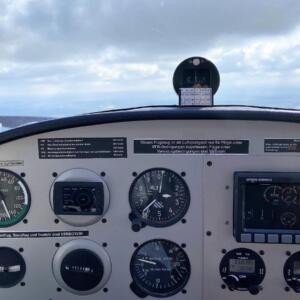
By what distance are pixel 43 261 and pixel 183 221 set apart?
0.85 metres

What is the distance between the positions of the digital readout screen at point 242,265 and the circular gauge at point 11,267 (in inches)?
47.6

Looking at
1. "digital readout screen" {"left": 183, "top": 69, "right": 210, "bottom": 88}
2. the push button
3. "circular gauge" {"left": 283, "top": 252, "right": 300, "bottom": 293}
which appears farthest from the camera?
"digital readout screen" {"left": 183, "top": 69, "right": 210, "bottom": 88}

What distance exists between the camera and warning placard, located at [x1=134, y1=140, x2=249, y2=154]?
278 centimetres

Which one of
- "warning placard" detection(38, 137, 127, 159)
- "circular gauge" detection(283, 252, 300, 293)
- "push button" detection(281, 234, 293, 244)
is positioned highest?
"warning placard" detection(38, 137, 127, 159)

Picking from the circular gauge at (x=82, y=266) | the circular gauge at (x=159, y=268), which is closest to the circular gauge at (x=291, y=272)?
the circular gauge at (x=159, y=268)

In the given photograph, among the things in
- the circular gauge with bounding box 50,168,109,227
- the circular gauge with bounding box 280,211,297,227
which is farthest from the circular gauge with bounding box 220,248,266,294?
the circular gauge with bounding box 50,168,109,227

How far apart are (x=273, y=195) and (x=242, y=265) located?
449mm

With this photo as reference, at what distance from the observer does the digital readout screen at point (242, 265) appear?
2.87m

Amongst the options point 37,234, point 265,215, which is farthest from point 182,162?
point 37,234

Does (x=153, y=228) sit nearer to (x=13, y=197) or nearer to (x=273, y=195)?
(x=273, y=195)

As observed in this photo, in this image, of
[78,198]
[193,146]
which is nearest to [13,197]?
[78,198]

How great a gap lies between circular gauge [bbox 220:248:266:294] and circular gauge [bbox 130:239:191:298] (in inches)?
8.7

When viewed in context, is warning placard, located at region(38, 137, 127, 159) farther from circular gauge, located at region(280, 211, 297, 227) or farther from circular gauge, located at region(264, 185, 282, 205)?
circular gauge, located at region(280, 211, 297, 227)

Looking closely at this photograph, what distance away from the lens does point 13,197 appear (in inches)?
113
